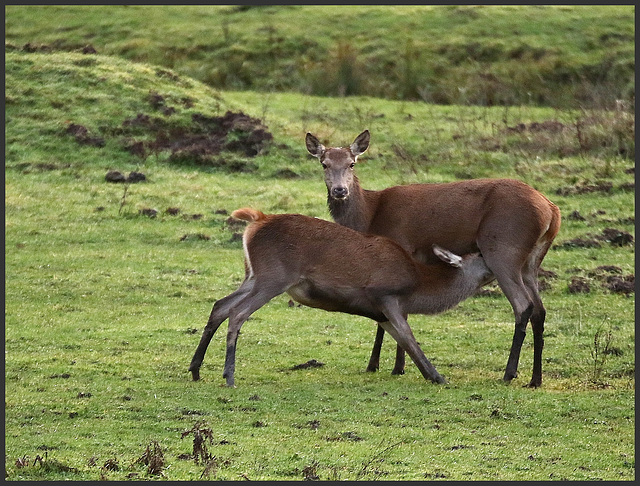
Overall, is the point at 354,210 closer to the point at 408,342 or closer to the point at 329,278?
the point at 329,278

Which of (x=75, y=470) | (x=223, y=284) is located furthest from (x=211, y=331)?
(x=223, y=284)

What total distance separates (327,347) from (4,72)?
46.6 ft

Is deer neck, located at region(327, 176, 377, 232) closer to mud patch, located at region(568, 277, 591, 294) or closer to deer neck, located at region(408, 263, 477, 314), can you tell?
deer neck, located at region(408, 263, 477, 314)

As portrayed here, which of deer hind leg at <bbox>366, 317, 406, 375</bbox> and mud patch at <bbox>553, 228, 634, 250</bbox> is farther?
mud patch at <bbox>553, 228, 634, 250</bbox>

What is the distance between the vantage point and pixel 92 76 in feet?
74.8

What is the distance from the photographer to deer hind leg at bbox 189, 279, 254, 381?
9.57 meters

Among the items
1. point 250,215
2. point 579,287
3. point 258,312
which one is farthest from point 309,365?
point 579,287

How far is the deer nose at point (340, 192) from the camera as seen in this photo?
414 inches

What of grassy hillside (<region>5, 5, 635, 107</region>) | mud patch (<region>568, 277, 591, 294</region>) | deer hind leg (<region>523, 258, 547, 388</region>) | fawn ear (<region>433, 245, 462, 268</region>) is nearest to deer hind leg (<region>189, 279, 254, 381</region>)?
fawn ear (<region>433, 245, 462, 268</region>)

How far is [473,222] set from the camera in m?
10.3

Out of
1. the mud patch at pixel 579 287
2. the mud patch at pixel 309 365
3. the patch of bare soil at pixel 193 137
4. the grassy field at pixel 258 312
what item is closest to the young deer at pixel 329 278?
the grassy field at pixel 258 312

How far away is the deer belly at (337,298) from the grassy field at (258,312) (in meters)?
0.68

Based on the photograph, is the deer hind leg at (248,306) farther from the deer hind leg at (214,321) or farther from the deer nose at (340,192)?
the deer nose at (340,192)

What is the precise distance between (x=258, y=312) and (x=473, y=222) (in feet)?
12.4
